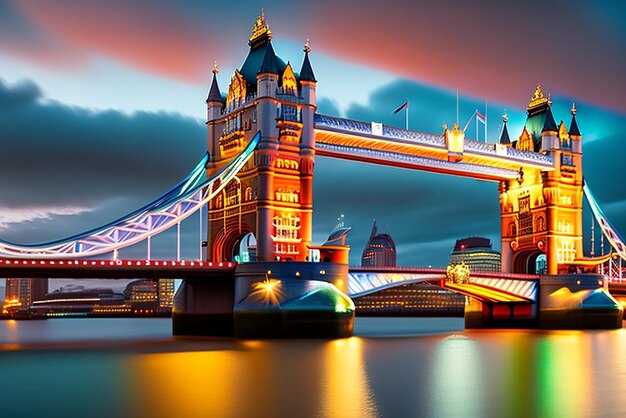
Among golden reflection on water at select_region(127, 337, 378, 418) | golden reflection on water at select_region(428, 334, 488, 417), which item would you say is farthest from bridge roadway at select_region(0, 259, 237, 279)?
golden reflection on water at select_region(428, 334, 488, 417)

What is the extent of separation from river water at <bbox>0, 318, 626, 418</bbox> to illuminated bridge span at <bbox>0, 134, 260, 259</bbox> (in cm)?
643

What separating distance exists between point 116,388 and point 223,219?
35.0 metres

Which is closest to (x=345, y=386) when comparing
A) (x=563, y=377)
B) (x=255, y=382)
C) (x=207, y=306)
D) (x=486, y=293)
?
(x=255, y=382)

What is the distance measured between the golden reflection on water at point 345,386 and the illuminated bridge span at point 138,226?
15.8m

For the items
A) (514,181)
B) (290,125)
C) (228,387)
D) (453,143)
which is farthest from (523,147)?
(228,387)

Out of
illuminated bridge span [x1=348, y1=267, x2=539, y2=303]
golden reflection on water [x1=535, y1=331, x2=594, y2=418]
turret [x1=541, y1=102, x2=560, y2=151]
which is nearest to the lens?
golden reflection on water [x1=535, y1=331, x2=594, y2=418]

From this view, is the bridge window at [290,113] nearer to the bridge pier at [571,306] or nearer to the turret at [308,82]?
the turret at [308,82]

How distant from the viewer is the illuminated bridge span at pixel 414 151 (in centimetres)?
6594

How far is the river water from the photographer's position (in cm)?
2738

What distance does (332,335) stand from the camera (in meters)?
56.1

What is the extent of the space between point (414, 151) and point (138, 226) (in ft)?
86.8

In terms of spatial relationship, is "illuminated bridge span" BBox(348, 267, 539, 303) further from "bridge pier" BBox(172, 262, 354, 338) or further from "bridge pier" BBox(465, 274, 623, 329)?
"bridge pier" BBox(172, 262, 354, 338)

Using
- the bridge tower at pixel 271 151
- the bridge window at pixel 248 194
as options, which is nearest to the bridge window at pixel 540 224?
the bridge tower at pixel 271 151

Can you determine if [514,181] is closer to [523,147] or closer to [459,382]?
[523,147]
